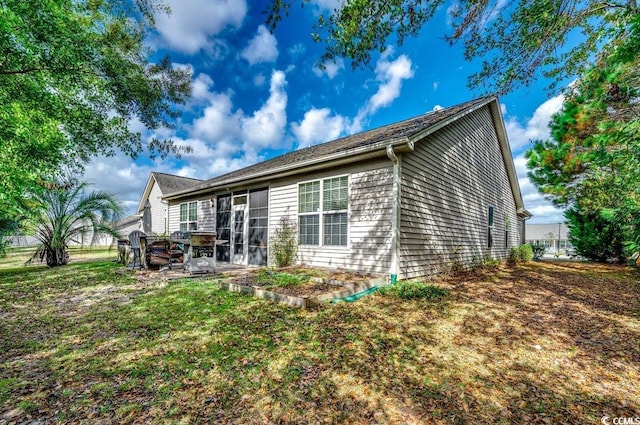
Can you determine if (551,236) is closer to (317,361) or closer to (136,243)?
(317,361)

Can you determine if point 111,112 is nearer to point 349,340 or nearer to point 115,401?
point 115,401

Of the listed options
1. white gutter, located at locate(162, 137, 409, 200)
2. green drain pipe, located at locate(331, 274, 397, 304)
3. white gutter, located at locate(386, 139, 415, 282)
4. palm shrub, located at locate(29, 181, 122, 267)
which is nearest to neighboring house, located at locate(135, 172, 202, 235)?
palm shrub, located at locate(29, 181, 122, 267)

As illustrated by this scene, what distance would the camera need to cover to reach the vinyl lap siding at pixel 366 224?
6145 mm

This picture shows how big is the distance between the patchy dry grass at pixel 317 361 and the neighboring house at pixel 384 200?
195cm

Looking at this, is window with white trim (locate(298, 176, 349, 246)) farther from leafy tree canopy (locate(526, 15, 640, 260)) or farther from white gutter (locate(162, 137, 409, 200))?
leafy tree canopy (locate(526, 15, 640, 260))

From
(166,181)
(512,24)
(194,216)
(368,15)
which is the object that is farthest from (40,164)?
(166,181)

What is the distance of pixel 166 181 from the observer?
20781 millimetres

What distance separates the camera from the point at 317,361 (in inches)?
109

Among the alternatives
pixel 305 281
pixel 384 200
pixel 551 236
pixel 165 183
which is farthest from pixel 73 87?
pixel 551 236

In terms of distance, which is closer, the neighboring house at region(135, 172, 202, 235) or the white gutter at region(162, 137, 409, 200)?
the white gutter at region(162, 137, 409, 200)

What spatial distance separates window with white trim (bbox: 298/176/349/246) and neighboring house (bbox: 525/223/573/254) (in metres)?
27.1

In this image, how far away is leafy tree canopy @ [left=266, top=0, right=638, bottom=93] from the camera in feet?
14.0

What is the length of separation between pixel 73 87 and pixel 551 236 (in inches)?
1627

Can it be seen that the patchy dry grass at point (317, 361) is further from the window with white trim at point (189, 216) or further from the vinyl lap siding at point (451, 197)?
the window with white trim at point (189, 216)
